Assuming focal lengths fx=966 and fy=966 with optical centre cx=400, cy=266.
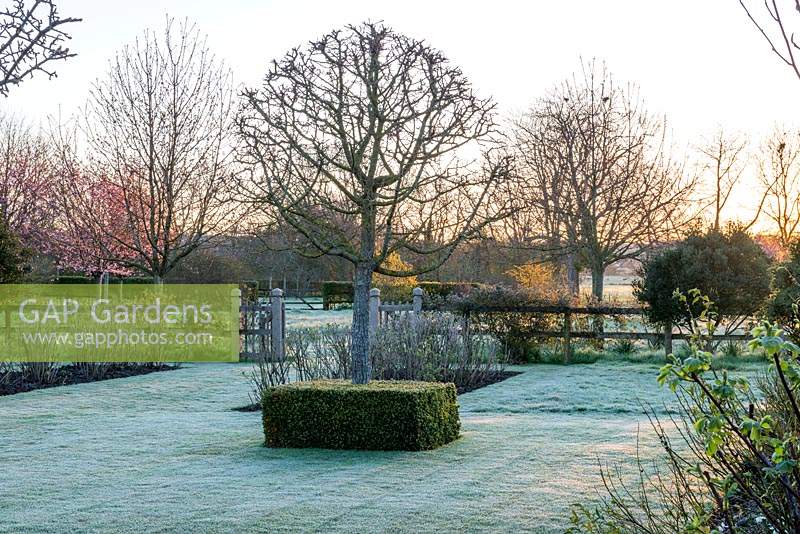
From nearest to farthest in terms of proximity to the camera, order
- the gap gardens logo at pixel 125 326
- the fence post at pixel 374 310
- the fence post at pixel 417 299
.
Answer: the gap gardens logo at pixel 125 326, the fence post at pixel 374 310, the fence post at pixel 417 299

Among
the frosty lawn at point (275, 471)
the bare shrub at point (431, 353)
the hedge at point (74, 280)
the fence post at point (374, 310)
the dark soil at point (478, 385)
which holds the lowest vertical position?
the frosty lawn at point (275, 471)

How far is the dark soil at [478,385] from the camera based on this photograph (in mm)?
12781

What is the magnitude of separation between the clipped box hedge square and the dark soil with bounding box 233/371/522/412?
346 centimetres

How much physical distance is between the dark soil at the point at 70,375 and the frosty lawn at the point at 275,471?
1.91 meters

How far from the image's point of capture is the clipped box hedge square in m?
8.99

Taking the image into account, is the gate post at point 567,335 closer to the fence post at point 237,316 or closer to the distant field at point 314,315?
the fence post at point 237,316

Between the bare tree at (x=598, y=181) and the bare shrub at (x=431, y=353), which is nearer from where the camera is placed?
the bare shrub at (x=431, y=353)

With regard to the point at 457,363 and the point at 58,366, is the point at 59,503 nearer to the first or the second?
the point at 457,363

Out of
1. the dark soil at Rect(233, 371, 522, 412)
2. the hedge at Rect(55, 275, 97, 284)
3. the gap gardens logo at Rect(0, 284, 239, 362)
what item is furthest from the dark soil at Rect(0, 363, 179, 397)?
the hedge at Rect(55, 275, 97, 284)

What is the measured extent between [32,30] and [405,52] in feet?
16.0

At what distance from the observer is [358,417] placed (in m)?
9.08

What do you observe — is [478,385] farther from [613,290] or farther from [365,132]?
[613,290]

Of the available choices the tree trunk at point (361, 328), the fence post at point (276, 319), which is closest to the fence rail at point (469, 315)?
the fence post at point (276, 319)

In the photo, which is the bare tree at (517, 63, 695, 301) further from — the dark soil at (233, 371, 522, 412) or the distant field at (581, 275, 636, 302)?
the dark soil at (233, 371, 522, 412)
